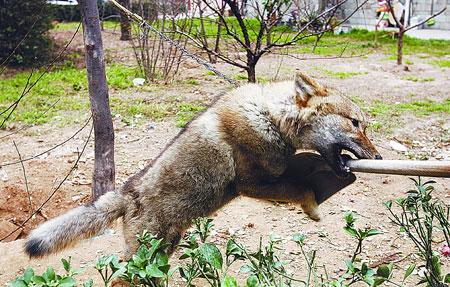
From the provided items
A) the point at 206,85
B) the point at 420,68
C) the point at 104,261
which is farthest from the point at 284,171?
the point at 420,68

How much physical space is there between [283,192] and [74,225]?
1581mm

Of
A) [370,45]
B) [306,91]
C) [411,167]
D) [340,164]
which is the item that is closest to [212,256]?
[411,167]

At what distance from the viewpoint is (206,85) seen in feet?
38.7

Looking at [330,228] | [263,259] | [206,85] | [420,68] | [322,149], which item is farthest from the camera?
[420,68]

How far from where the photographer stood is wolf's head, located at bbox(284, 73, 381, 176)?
13.7 ft

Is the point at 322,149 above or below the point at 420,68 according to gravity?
above

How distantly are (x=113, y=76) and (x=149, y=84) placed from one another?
99 centimetres

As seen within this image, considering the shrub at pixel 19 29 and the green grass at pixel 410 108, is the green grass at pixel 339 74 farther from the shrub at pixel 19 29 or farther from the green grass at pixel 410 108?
the shrub at pixel 19 29

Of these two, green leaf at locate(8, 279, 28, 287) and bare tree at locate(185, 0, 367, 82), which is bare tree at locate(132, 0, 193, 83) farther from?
green leaf at locate(8, 279, 28, 287)

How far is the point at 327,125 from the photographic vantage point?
4324 millimetres

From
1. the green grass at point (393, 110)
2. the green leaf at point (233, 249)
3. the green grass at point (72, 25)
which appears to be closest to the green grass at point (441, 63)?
the green grass at point (393, 110)

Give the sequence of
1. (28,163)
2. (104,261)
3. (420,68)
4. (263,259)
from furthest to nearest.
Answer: (420,68)
(28,163)
(263,259)
(104,261)

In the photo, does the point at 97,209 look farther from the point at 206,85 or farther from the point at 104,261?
the point at 206,85

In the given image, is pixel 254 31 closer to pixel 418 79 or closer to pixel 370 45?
pixel 418 79
